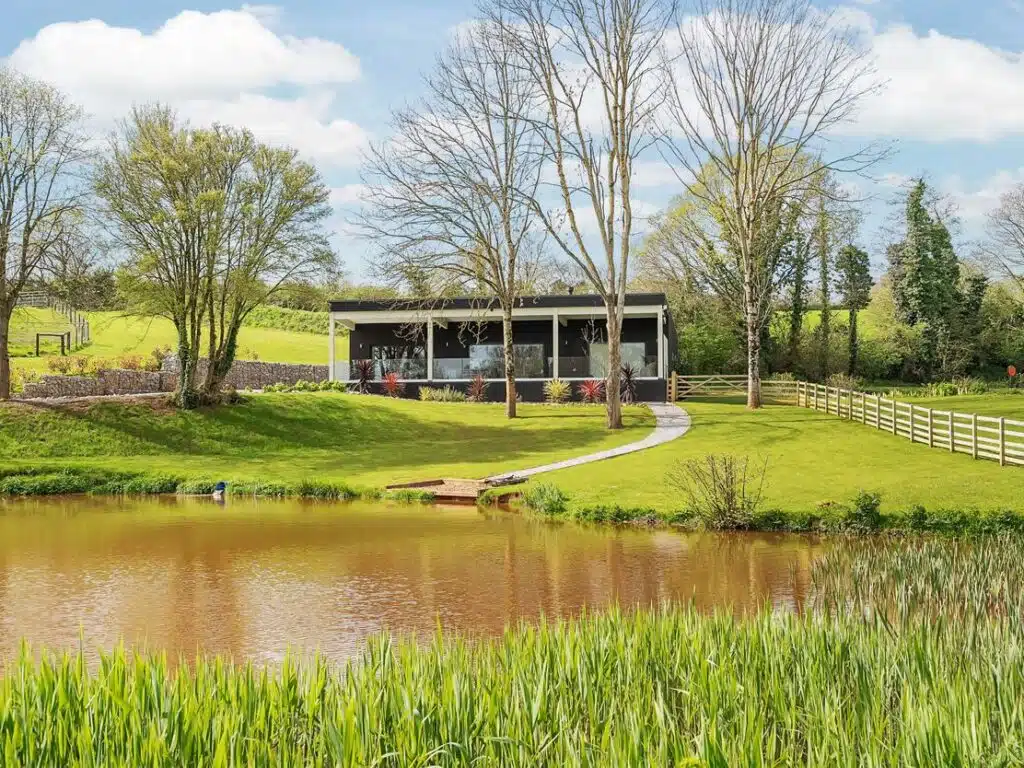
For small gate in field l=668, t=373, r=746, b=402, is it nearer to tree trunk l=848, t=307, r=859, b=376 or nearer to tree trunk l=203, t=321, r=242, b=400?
tree trunk l=848, t=307, r=859, b=376

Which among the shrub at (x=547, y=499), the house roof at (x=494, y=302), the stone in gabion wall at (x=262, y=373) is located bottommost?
the shrub at (x=547, y=499)

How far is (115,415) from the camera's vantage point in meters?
28.7

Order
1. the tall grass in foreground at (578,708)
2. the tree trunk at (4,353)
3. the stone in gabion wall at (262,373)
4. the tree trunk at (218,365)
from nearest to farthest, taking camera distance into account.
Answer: the tall grass in foreground at (578,708) → the tree trunk at (4,353) → the tree trunk at (218,365) → the stone in gabion wall at (262,373)

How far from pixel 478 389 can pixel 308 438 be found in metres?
9.62

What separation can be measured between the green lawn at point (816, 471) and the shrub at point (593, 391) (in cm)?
880

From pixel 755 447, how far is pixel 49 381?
73.1 feet

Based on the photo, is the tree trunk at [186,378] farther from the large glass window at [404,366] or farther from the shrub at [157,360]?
the large glass window at [404,366]

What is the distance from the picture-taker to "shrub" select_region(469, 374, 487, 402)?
37.8 metres

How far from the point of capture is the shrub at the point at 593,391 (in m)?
36.8

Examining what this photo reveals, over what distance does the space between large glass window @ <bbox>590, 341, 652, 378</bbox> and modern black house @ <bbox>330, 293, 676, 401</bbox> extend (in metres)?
0.04

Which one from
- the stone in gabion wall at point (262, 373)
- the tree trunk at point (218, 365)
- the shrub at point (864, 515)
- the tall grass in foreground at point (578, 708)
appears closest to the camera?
the tall grass in foreground at point (578, 708)

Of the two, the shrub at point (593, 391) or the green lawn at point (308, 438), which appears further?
the shrub at point (593, 391)

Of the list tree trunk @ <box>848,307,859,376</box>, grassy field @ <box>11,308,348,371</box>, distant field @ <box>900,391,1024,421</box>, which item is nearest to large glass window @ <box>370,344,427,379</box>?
grassy field @ <box>11,308,348,371</box>

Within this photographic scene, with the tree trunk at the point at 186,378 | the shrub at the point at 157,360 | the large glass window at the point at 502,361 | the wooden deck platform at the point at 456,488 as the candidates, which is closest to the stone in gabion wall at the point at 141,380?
the shrub at the point at 157,360
